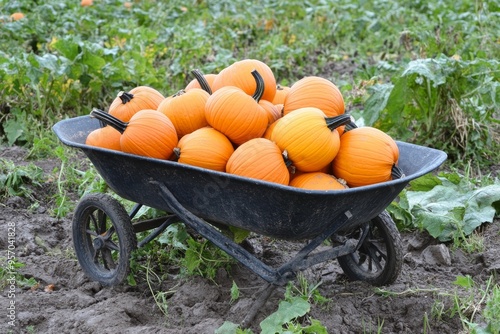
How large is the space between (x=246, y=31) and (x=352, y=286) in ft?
17.3

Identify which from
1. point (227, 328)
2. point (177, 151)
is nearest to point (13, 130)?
point (177, 151)

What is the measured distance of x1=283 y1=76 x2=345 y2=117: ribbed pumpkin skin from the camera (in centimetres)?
318

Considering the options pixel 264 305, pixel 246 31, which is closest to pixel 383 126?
pixel 264 305

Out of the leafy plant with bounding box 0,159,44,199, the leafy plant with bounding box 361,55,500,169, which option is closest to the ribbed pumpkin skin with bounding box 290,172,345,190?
the leafy plant with bounding box 361,55,500,169

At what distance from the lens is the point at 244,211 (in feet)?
9.61

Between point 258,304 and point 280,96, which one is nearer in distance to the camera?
point 258,304

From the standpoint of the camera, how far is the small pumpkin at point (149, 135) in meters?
3.11

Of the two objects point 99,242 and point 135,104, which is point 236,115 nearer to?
point 135,104

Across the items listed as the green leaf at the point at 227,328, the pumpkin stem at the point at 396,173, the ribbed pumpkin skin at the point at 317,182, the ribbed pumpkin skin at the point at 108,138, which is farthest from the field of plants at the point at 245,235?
the ribbed pumpkin skin at the point at 108,138

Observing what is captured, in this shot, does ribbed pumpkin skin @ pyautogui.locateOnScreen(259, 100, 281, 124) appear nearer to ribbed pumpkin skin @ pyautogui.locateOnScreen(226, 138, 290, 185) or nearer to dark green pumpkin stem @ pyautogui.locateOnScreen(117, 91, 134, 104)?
ribbed pumpkin skin @ pyautogui.locateOnScreen(226, 138, 290, 185)

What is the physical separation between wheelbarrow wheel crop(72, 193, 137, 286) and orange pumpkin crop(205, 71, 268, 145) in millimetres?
693

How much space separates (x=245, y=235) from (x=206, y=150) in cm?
50

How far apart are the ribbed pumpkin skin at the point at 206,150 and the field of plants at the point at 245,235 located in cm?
63

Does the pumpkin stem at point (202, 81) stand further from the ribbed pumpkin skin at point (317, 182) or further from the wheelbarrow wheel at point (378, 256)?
the wheelbarrow wheel at point (378, 256)
